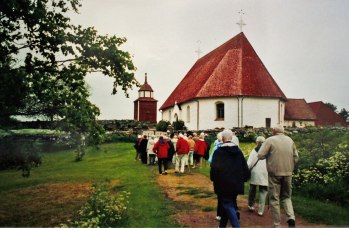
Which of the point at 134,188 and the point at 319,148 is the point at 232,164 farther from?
the point at 319,148

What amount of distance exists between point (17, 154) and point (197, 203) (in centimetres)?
551

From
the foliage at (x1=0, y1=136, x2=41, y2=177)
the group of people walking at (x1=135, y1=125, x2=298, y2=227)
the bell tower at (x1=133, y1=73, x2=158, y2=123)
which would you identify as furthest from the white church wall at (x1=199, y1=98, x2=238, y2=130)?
the foliage at (x1=0, y1=136, x2=41, y2=177)

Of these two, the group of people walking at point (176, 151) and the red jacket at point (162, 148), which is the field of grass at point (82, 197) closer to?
the group of people walking at point (176, 151)

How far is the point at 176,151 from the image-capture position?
685 inches

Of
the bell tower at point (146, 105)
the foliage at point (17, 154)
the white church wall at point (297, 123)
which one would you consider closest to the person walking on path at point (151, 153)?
the foliage at point (17, 154)

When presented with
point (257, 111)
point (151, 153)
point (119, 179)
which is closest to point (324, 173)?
point (119, 179)

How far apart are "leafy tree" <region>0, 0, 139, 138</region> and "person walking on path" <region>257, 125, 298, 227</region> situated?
452 cm

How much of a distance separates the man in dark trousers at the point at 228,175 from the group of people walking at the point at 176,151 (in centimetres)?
915

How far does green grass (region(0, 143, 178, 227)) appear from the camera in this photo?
9984 millimetres

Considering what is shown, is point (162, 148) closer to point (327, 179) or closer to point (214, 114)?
point (327, 179)

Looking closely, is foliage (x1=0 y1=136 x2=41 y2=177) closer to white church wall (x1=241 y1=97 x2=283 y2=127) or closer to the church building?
the church building

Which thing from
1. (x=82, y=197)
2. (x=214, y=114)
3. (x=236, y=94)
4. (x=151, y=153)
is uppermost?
(x=236, y=94)

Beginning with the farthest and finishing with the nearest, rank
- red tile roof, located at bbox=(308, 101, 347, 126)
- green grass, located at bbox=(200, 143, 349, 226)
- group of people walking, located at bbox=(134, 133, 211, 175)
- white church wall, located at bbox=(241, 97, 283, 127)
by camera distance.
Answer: red tile roof, located at bbox=(308, 101, 347, 126), white church wall, located at bbox=(241, 97, 283, 127), group of people walking, located at bbox=(134, 133, 211, 175), green grass, located at bbox=(200, 143, 349, 226)

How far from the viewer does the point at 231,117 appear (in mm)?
36781
